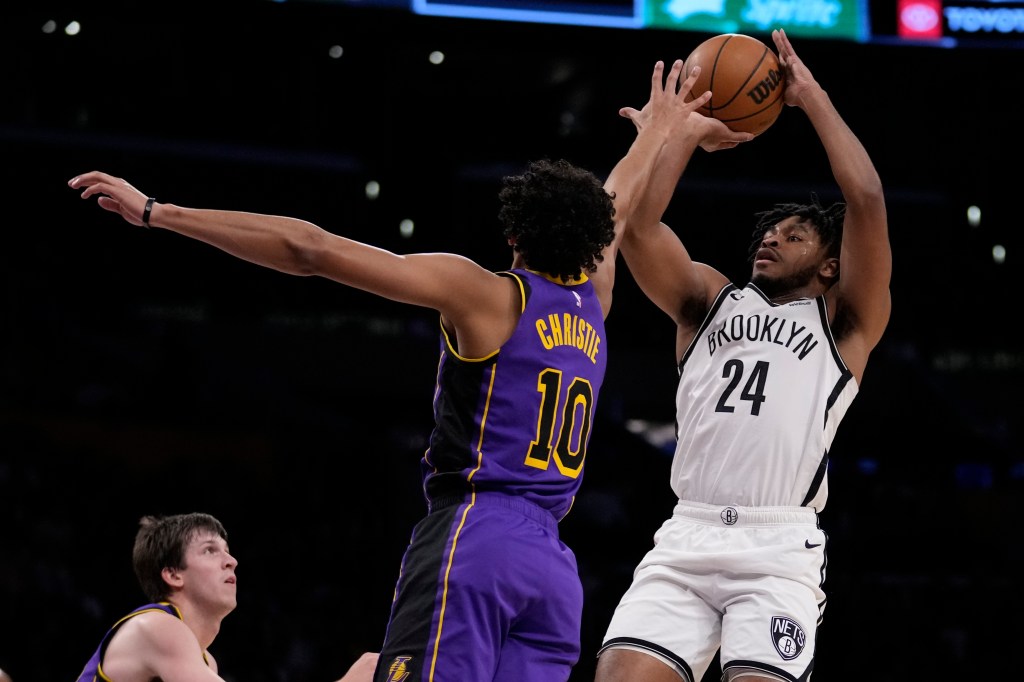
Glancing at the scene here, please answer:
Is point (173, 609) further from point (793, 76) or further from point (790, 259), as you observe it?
point (793, 76)

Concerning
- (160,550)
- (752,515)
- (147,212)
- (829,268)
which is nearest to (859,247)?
(829,268)

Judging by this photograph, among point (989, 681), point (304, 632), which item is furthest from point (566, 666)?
point (989, 681)

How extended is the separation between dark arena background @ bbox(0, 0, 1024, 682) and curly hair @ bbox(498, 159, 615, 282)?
5.72m

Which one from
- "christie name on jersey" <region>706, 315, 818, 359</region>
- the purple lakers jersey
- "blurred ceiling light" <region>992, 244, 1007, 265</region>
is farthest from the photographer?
"blurred ceiling light" <region>992, 244, 1007, 265</region>

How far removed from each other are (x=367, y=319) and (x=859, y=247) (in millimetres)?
14133

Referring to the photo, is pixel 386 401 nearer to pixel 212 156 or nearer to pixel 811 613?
pixel 212 156

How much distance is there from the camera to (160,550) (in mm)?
4246

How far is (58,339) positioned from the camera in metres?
14.9

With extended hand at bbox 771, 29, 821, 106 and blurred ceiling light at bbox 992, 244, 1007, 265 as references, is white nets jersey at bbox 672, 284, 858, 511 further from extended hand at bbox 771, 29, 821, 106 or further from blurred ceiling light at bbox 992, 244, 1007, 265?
blurred ceiling light at bbox 992, 244, 1007, 265

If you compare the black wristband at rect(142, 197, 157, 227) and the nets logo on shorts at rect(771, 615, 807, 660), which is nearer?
the black wristband at rect(142, 197, 157, 227)

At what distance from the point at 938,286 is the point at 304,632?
410 inches

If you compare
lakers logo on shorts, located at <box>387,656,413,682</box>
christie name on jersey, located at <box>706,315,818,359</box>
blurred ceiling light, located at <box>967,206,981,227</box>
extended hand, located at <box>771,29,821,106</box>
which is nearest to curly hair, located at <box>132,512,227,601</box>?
lakers logo on shorts, located at <box>387,656,413,682</box>

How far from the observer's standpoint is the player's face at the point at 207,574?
167 inches

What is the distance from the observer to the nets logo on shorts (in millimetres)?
3887
